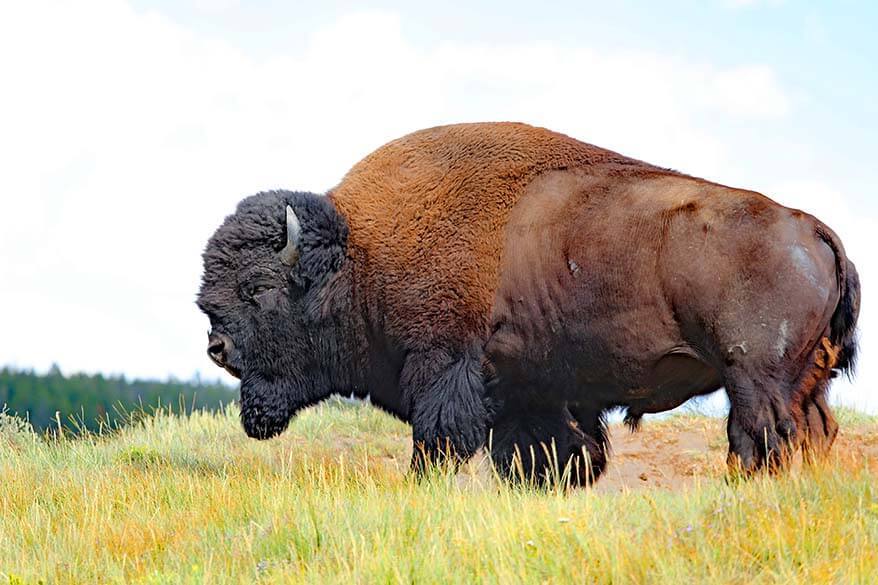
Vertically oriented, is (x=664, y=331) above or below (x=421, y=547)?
above

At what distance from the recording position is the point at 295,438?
1061 centimetres

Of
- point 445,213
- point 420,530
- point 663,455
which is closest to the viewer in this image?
point 420,530

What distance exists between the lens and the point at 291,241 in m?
7.30

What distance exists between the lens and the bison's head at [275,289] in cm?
730

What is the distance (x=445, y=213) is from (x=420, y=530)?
99.1 inches

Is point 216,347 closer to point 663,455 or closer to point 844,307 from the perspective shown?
point 844,307

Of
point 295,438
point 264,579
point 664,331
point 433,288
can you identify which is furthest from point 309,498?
point 295,438

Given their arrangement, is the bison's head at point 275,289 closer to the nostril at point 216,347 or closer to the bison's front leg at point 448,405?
the nostril at point 216,347

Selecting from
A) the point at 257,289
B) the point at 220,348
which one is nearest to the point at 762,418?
the point at 257,289

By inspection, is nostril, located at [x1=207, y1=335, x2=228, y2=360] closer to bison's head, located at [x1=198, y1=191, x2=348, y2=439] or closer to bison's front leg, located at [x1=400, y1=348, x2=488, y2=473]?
A: bison's head, located at [x1=198, y1=191, x2=348, y2=439]

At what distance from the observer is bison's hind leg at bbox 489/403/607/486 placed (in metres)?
7.39

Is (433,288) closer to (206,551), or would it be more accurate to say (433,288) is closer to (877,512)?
(206,551)

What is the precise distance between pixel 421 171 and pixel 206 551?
301 cm

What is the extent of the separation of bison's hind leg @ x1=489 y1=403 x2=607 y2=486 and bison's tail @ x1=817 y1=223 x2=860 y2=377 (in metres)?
1.61
